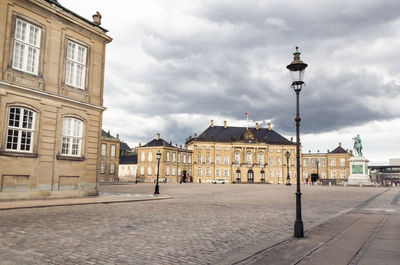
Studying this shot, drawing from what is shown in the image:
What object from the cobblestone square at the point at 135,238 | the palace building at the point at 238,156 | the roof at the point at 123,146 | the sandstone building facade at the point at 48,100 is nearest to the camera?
the cobblestone square at the point at 135,238

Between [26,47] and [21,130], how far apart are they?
15.0 ft

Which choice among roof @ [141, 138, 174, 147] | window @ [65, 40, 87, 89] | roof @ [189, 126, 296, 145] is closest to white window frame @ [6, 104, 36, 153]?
window @ [65, 40, 87, 89]

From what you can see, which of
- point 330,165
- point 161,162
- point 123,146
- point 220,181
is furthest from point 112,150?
point 330,165

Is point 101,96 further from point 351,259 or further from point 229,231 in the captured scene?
point 351,259

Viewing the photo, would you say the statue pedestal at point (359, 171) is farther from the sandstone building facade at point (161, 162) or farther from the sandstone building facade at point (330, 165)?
the sandstone building facade at point (330, 165)

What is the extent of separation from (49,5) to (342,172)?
8879 cm

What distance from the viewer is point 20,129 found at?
642 inches

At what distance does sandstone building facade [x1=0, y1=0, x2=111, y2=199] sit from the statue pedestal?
44.5m

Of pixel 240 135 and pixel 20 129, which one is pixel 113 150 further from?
pixel 20 129

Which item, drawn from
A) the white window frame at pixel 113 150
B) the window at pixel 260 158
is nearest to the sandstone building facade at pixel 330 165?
the window at pixel 260 158

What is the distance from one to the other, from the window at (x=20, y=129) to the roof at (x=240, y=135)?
2466 inches

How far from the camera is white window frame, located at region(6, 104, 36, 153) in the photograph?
16.0 meters

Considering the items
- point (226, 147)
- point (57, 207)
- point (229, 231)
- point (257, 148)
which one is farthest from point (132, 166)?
point (229, 231)

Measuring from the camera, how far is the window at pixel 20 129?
52.4 ft
